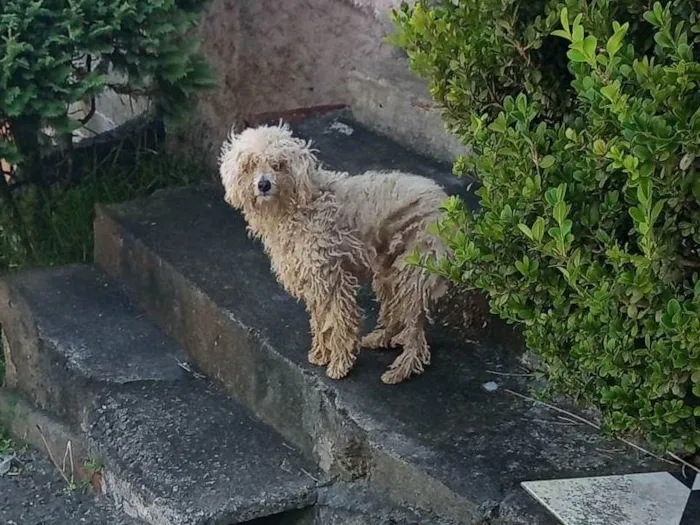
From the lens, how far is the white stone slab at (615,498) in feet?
9.29

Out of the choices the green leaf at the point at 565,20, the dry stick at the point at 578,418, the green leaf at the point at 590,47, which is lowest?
the dry stick at the point at 578,418

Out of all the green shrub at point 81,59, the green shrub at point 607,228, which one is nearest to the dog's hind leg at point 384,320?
the green shrub at point 607,228

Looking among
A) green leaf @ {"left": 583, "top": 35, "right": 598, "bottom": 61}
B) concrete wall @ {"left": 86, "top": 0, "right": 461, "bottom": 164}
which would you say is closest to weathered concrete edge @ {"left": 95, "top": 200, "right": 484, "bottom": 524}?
concrete wall @ {"left": 86, "top": 0, "right": 461, "bottom": 164}

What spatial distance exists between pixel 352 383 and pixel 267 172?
764 mm

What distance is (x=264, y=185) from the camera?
10.6ft

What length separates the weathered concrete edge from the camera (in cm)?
318

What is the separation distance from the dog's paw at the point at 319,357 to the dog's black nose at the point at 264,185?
2.05 ft

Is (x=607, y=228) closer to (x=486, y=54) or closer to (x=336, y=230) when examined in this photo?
(x=486, y=54)

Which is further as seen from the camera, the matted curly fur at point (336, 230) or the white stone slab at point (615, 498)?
the matted curly fur at point (336, 230)

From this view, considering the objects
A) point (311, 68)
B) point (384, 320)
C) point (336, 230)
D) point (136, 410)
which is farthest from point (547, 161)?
point (311, 68)

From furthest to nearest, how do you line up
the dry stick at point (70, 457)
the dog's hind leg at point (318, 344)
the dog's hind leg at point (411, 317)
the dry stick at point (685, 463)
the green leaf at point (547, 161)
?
the dry stick at point (70, 457) < the dog's hind leg at point (318, 344) < the dog's hind leg at point (411, 317) < the dry stick at point (685, 463) < the green leaf at point (547, 161)

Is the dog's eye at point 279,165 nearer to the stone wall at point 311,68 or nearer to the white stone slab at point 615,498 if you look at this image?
the white stone slab at point 615,498

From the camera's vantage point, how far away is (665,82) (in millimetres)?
2324

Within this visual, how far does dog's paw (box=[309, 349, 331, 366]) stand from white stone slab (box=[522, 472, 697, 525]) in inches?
33.8
